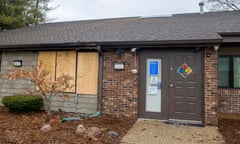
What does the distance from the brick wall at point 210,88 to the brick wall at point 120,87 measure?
196 centimetres

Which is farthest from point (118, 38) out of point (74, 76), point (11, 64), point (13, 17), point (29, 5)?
point (29, 5)

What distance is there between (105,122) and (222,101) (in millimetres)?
4022

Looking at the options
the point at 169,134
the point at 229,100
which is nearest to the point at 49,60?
the point at 169,134

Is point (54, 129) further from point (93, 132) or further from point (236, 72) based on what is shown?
point (236, 72)

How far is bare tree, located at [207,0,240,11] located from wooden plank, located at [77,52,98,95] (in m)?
12.7

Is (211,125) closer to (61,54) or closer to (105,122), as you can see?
(105,122)

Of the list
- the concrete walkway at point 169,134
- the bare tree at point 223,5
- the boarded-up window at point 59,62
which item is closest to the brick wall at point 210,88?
the concrete walkway at point 169,134

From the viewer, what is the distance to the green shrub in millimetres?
5976

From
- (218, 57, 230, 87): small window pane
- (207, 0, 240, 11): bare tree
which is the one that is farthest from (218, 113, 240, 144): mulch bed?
(207, 0, 240, 11): bare tree

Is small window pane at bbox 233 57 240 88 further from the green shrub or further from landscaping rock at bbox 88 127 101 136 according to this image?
the green shrub

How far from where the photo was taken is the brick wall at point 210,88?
5.18 m

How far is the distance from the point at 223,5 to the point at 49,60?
13.7m

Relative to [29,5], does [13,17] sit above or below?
below

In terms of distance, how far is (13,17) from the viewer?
41.2 feet
